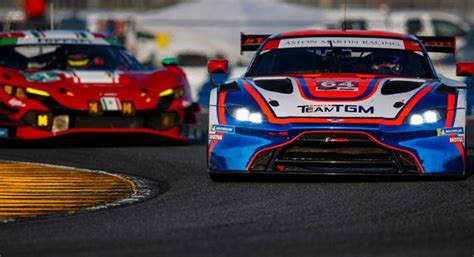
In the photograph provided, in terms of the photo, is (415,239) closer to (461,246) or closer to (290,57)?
(461,246)

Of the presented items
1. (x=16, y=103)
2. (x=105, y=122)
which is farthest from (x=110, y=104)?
(x=16, y=103)

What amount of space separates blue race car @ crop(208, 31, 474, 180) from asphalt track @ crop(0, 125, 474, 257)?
160 mm

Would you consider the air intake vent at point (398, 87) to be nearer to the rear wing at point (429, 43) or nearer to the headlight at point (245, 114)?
the headlight at point (245, 114)

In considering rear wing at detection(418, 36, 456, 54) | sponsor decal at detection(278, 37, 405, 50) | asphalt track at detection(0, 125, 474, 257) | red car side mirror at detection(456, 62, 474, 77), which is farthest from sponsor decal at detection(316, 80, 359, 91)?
rear wing at detection(418, 36, 456, 54)

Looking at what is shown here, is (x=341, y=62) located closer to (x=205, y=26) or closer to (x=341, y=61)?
(x=341, y=61)

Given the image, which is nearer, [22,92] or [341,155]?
[341,155]

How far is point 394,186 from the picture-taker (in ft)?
30.3

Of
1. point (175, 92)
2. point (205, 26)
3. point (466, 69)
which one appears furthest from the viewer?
point (205, 26)

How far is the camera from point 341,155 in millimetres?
9219

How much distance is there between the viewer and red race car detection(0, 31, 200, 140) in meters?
12.9

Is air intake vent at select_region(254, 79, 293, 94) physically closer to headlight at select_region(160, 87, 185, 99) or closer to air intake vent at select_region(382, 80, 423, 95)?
air intake vent at select_region(382, 80, 423, 95)

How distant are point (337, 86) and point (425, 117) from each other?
714 mm

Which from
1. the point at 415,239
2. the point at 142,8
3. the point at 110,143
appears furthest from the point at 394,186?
the point at 142,8

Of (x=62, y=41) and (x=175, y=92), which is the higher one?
(x=62, y=41)
